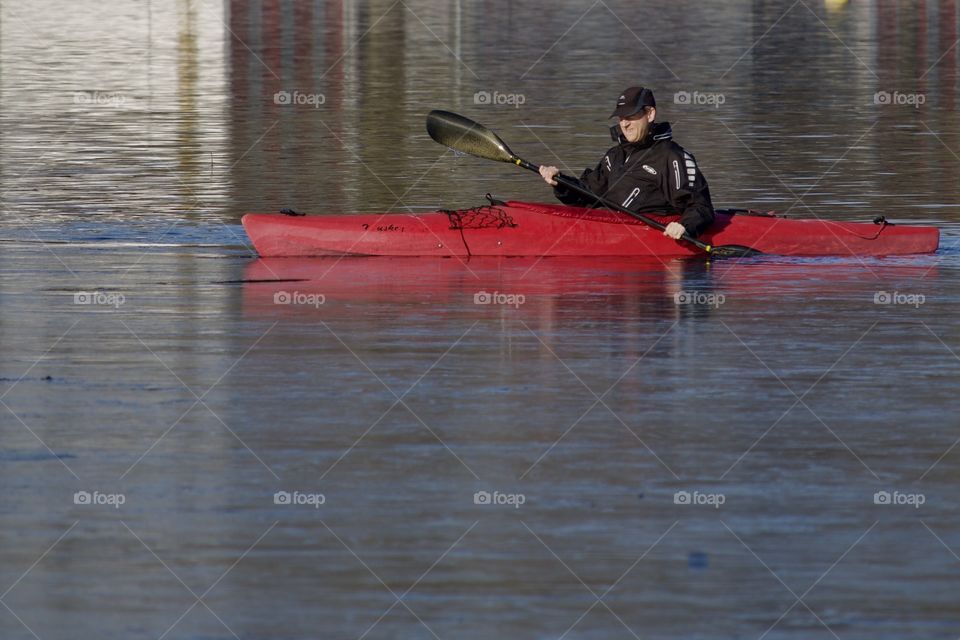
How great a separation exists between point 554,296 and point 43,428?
13.6 ft

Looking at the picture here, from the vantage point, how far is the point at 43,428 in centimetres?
798

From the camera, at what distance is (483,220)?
12.7 metres

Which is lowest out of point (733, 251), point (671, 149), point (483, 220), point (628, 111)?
point (733, 251)

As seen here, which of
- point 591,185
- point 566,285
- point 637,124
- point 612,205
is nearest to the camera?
point 566,285

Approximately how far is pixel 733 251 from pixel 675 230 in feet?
1.87

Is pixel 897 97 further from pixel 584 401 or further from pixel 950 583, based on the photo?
pixel 950 583

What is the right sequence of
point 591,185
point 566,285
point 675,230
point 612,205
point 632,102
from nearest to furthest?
point 566,285 < point 675,230 < point 632,102 < point 612,205 < point 591,185

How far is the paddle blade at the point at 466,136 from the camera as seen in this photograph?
13977 millimetres

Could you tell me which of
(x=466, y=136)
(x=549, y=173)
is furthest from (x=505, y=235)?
(x=466, y=136)

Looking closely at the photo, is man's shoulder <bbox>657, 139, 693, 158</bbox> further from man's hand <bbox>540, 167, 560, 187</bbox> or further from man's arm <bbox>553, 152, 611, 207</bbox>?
man's hand <bbox>540, 167, 560, 187</bbox>

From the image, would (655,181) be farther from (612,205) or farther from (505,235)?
(505,235)

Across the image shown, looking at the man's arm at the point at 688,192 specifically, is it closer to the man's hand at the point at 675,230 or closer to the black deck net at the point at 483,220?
the man's hand at the point at 675,230

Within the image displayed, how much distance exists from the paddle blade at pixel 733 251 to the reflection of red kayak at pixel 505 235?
0.05m

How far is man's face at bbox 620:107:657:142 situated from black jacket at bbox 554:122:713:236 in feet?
0.19
